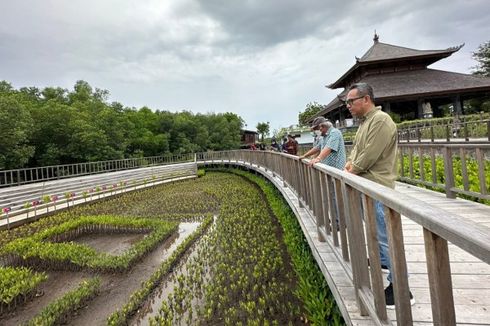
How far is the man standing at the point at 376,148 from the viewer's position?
1995 millimetres

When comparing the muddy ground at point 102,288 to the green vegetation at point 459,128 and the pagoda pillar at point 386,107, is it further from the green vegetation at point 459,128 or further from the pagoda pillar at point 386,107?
the pagoda pillar at point 386,107

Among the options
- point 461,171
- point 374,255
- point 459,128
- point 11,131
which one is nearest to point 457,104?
point 459,128

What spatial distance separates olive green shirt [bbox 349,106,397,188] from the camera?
1998 mm

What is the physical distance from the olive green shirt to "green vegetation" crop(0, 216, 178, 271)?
4769 mm

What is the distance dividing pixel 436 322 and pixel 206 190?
13.2 metres

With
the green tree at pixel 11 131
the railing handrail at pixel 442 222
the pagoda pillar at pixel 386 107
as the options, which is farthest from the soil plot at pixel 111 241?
the pagoda pillar at pixel 386 107

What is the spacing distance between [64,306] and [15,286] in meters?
1.21

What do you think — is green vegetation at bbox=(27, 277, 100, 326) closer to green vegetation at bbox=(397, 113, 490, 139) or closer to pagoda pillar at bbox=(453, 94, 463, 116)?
green vegetation at bbox=(397, 113, 490, 139)

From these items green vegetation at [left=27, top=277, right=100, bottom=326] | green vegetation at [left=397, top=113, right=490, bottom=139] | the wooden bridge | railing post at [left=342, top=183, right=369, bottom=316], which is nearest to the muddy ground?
green vegetation at [left=27, top=277, right=100, bottom=326]

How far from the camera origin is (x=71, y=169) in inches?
647

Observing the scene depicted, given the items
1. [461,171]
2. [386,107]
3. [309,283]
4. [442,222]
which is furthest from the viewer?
[386,107]

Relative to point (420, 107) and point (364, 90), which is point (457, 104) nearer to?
point (420, 107)

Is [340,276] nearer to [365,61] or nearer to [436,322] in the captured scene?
[436,322]

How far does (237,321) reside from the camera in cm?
354
